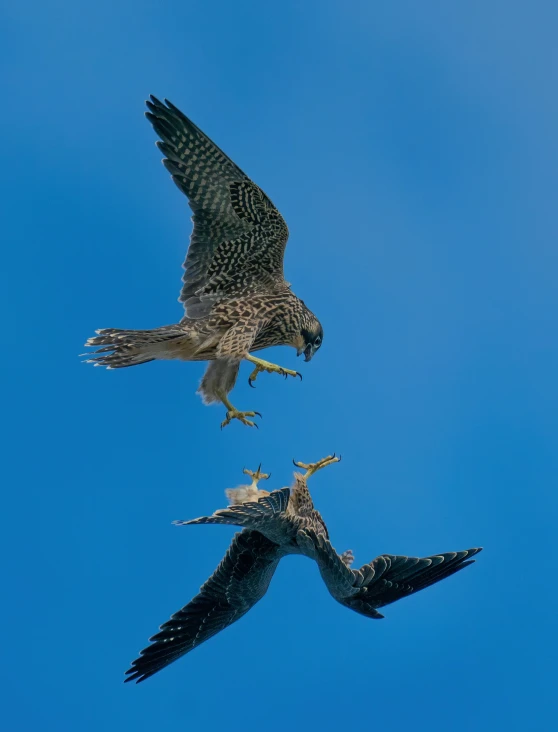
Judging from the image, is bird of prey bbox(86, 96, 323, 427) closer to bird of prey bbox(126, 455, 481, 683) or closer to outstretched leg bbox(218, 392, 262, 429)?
outstretched leg bbox(218, 392, 262, 429)

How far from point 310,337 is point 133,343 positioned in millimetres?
1594

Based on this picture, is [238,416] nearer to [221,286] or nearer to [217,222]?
[221,286]

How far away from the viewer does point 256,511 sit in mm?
7324

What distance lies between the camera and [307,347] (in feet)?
29.7

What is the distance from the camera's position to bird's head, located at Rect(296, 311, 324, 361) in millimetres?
8938

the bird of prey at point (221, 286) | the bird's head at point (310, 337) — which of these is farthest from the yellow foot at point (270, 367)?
the bird's head at point (310, 337)

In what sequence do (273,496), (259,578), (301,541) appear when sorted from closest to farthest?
(273,496) → (301,541) → (259,578)

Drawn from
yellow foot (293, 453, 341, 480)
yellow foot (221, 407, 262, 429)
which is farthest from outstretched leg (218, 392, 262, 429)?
yellow foot (293, 453, 341, 480)

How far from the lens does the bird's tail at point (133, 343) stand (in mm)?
8094

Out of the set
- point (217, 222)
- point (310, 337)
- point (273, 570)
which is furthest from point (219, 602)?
point (217, 222)

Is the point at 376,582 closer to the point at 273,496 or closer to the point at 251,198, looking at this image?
the point at 273,496

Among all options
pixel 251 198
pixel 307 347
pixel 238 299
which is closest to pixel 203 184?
pixel 251 198

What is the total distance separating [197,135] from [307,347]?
2019mm

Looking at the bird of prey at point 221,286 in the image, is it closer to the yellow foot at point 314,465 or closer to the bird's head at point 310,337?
the bird's head at point 310,337
